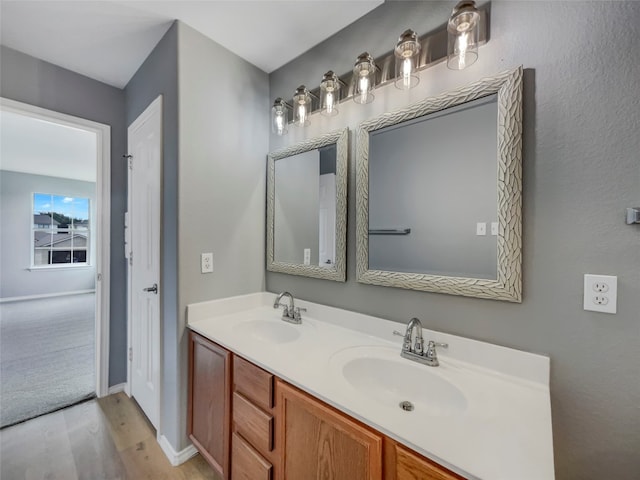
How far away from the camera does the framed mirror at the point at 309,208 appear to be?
1.52 meters

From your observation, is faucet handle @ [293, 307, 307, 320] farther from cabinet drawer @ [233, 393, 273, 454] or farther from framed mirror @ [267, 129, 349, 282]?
cabinet drawer @ [233, 393, 273, 454]

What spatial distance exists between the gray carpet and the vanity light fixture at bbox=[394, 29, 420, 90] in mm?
3076

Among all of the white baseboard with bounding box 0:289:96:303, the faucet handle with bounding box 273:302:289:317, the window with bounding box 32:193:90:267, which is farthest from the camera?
the window with bounding box 32:193:90:267

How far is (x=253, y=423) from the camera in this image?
1.15 meters

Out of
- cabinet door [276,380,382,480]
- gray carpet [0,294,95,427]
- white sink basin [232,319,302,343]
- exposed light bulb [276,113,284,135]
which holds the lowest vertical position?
gray carpet [0,294,95,427]

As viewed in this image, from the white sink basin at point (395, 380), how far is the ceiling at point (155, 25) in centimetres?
171

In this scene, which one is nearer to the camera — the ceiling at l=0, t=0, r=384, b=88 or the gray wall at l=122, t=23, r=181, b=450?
the ceiling at l=0, t=0, r=384, b=88

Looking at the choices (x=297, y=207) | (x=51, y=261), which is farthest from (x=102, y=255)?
(x=51, y=261)

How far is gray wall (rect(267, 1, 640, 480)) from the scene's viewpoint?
32.4 inches

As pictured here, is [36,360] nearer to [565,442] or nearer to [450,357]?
[450,357]

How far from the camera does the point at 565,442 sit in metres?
0.91

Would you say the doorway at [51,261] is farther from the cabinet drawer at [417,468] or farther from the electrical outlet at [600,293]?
the electrical outlet at [600,293]

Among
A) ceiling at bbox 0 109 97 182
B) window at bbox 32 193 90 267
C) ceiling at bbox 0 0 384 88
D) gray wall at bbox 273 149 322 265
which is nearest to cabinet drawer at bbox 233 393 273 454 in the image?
gray wall at bbox 273 149 322 265

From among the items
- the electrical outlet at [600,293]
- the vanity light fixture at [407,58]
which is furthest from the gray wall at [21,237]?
the electrical outlet at [600,293]
